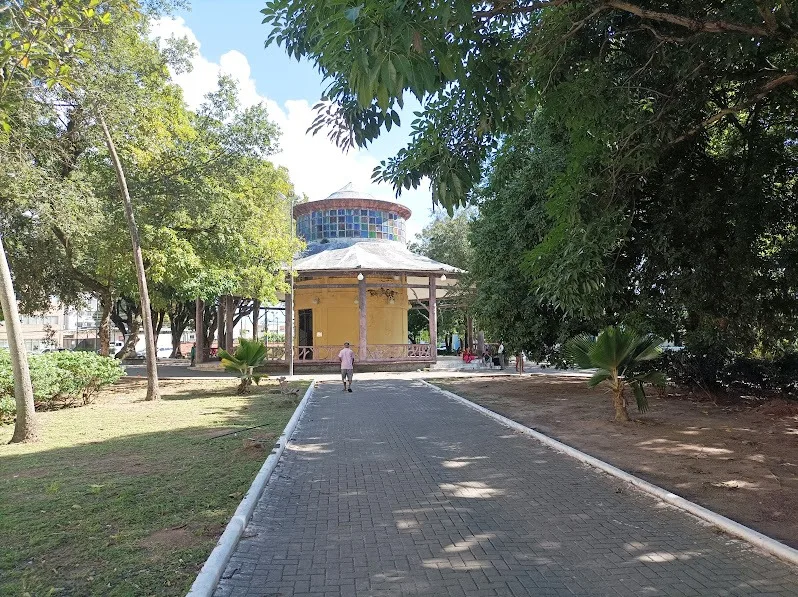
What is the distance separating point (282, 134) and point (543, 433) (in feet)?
45.1

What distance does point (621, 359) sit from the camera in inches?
402

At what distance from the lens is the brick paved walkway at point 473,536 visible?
12.8 feet

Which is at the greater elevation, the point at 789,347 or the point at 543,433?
the point at 789,347

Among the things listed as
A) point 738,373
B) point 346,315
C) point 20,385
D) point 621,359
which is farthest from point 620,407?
point 346,315

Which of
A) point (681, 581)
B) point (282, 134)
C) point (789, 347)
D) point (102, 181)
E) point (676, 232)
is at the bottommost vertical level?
point (681, 581)

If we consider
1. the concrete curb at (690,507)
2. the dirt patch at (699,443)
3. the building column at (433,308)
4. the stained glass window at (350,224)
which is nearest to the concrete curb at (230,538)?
the concrete curb at (690,507)

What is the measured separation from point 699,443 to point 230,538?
734 cm

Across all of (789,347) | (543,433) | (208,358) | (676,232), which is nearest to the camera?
(543,433)

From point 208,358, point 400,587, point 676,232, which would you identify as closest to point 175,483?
point 400,587

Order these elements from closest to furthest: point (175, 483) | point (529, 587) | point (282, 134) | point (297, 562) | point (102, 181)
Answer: point (529, 587), point (297, 562), point (175, 483), point (102, 181), point (282, 134)

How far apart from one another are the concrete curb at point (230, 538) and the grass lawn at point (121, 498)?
4.0 inches

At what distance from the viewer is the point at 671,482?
6.61 metres

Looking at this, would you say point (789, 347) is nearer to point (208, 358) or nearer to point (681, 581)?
point (681, 581)

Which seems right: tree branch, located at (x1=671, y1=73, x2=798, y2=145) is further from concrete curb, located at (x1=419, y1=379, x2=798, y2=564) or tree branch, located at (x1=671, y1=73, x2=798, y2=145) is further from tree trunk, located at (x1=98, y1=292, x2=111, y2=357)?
tree trunk, located at (x1=98, y1=292, x2=111, y2=357)
